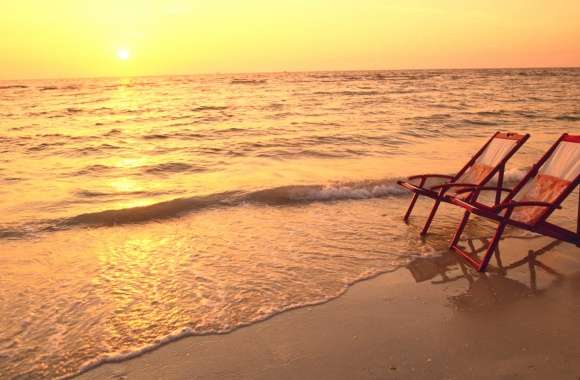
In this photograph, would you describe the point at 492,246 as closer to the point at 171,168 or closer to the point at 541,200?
the point at 541,200

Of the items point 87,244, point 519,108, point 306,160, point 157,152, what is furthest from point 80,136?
point 519,108

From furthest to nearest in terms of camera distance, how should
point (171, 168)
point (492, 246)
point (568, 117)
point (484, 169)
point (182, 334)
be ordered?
point (568, 117) → point (171, 168) → point (484, 169) → point (492, 246) → point (182, 334)

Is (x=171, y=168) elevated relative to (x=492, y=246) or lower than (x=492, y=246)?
lower

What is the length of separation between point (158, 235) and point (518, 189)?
4124mm

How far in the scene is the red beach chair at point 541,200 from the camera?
14.8 ft

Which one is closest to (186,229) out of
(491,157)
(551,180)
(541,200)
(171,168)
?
(491,157)

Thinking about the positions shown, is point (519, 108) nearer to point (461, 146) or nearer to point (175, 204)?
point (461, 146)

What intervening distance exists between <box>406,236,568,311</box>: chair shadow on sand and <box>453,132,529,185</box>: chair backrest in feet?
3.20

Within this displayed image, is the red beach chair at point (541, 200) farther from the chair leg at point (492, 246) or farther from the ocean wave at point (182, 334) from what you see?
the ocean wave at point (182, 334)

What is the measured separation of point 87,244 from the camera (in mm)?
5766

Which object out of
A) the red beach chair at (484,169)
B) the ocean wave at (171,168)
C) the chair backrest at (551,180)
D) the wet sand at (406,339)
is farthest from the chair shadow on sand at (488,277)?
the ocean wave at (171,168)

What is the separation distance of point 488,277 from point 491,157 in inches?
75.6

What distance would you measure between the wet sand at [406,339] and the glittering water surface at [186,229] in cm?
23

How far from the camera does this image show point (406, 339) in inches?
134
